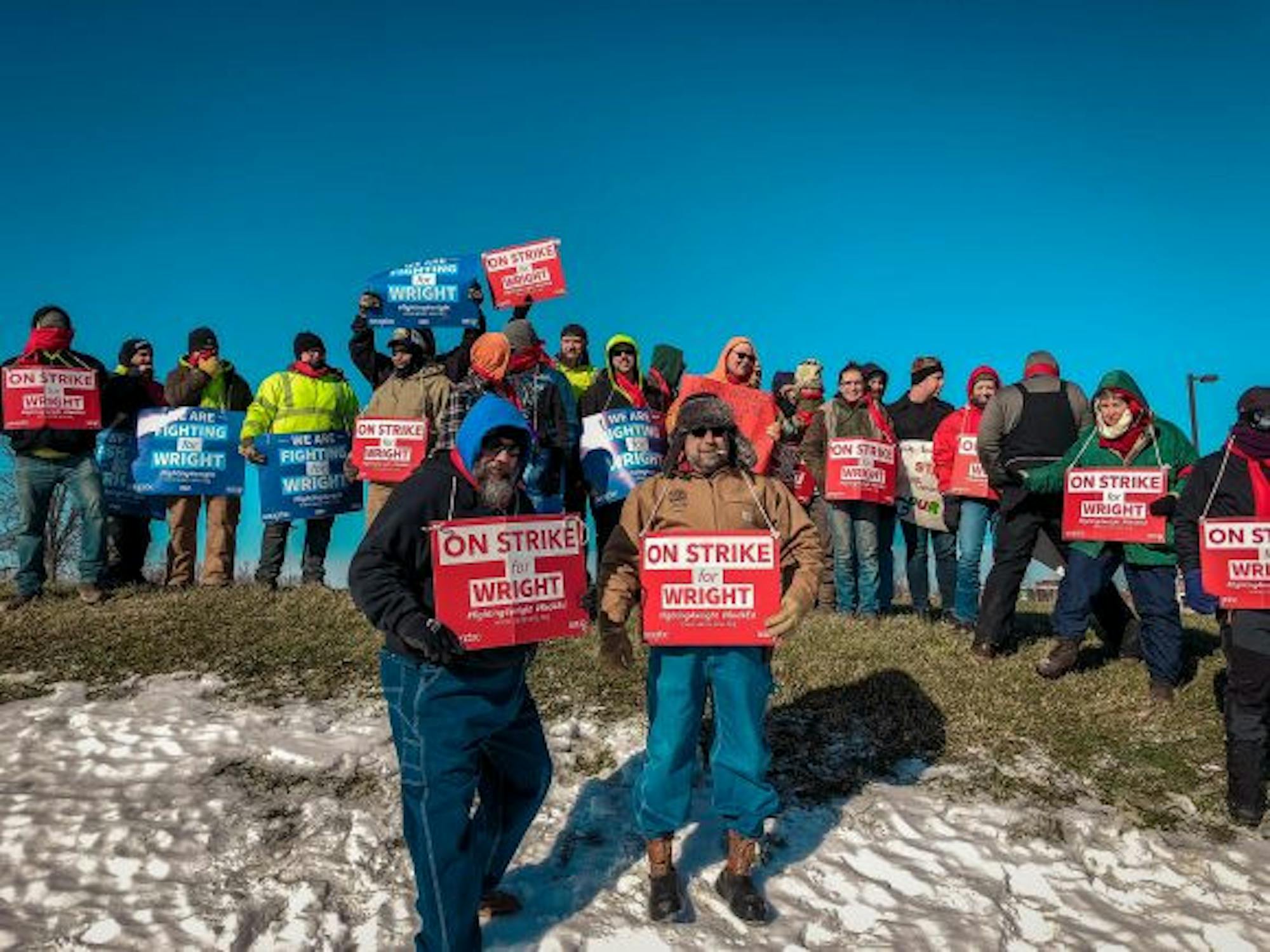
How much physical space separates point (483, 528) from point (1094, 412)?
6283mm

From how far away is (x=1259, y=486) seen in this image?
585 cm

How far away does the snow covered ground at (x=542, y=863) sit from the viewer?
14.9 ft

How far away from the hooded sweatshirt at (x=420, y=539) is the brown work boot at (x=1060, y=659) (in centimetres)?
592

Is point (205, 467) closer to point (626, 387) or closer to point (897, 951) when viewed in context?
point (626, 387)

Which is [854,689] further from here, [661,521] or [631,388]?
[631,388]

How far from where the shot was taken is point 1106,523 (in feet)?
24.8

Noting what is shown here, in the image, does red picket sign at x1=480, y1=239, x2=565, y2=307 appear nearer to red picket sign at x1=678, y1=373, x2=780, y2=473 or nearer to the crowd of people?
the crowd of people

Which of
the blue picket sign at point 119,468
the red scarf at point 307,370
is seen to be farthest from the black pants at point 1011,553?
the blue picket sign at point 119,468

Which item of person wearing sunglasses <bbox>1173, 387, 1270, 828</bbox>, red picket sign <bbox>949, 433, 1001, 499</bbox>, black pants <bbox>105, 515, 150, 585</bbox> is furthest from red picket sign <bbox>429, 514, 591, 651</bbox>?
black pants <bbox>105, 515, 150, 585</bbox>

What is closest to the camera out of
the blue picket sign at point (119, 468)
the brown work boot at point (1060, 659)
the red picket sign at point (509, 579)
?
the red picket sign at point (509, 579)

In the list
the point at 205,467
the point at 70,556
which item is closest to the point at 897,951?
the point at 205,467

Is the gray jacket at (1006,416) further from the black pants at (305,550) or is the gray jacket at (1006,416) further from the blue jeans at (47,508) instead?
the blue jeans at (47,508)

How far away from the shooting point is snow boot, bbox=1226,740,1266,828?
5812 millimetres

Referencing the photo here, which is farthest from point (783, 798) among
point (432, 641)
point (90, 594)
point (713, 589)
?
point (90, 594)
